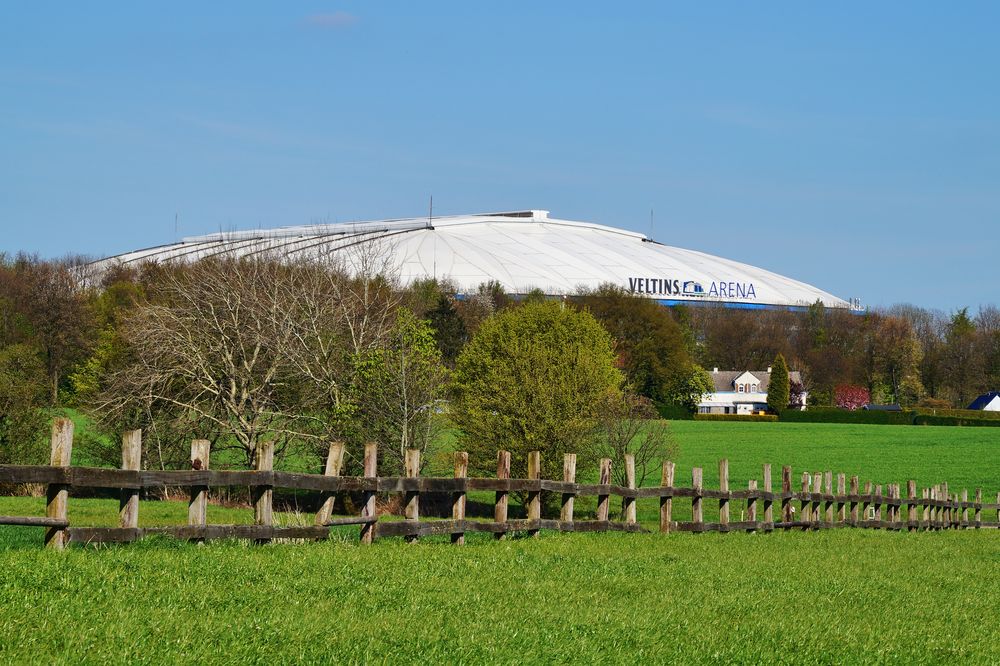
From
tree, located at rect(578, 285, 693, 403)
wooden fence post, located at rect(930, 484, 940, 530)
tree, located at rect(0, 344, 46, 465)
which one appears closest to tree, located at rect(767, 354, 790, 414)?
tree, located at rect(578, 285, 693, 403)

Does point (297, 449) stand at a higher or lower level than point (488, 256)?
lower

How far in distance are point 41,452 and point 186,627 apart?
3583 cm

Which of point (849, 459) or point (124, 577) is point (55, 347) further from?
point (124, 577)

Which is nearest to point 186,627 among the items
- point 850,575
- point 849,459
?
point 850,575

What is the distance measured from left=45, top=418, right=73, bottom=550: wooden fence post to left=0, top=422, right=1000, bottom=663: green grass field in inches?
12.4

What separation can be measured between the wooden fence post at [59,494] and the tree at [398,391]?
3138 centimetres

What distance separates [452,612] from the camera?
9625 mm

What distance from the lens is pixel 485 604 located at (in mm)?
10109

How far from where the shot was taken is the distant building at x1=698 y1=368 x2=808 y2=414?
15000 centimetres

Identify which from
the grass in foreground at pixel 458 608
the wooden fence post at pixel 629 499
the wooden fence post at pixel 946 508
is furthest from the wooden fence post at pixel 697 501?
the wooden fence post at pixel 946 508

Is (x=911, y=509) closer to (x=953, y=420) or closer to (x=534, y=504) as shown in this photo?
(x=534, y=504)

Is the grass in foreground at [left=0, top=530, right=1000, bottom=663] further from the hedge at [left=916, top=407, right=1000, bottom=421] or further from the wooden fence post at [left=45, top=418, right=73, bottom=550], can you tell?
the hedge at [left=916, top=407, right=1000, bottom=421]

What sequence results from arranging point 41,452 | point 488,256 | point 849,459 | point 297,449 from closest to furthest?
point 41,452
point 297,449
point 849,459
point 488,256

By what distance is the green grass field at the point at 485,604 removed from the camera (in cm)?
798
